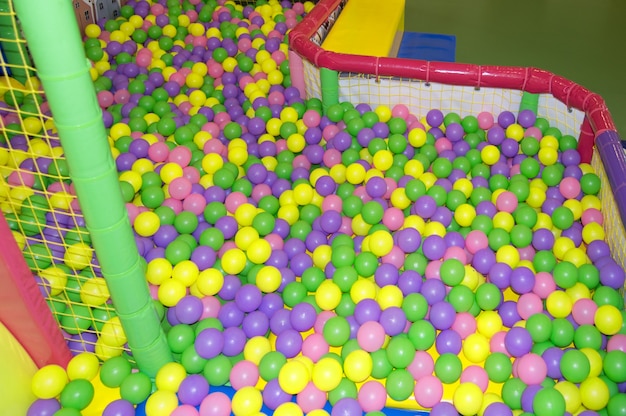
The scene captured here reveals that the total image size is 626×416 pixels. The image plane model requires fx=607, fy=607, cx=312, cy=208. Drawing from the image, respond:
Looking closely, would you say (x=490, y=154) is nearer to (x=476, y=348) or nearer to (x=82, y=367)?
(x=476, y=348)

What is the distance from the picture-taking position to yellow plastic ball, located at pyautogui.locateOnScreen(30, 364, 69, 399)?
6.13 feet

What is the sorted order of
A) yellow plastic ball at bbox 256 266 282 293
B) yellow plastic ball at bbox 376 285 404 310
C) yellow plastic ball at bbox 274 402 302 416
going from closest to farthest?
yellow plastic ball at bbox 274 402 302 416 → yellow plastic ball at bbox 376 285 404 310 → yellow plastic ball at bbox 256 266 282 293

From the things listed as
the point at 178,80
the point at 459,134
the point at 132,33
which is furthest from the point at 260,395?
the point at 132,33

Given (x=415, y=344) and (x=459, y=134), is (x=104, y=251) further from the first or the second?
(x=459, y=134)

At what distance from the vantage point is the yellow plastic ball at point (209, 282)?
218cm

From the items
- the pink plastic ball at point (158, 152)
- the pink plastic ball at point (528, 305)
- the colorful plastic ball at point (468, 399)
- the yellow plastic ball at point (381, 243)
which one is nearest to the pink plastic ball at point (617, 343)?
the pink plastic ball at point (528, 305)

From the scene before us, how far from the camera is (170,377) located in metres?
1.91

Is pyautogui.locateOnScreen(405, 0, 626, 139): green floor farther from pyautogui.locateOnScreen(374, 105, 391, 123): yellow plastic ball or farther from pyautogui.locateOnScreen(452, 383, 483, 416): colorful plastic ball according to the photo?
pyautogui.locateOnScreen(452, 383, 483, 416): colorful plastic ball

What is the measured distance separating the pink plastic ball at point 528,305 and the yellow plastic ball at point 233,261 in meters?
1.00

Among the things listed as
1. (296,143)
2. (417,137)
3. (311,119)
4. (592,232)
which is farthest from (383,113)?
(592,232)

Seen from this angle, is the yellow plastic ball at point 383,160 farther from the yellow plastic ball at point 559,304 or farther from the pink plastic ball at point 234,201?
the yellow plastic ball at point 559,304

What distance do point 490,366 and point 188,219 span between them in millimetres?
1292

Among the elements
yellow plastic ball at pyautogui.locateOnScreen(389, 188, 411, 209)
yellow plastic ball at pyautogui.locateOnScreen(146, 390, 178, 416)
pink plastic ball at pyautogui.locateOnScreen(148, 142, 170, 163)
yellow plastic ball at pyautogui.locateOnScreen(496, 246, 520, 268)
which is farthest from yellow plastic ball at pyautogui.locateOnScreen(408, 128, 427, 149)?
yellow plastic ball at pyautogui.locateOnScreen(146, 390, 178, 416)

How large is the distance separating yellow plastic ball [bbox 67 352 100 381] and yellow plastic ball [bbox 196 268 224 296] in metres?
0.43
